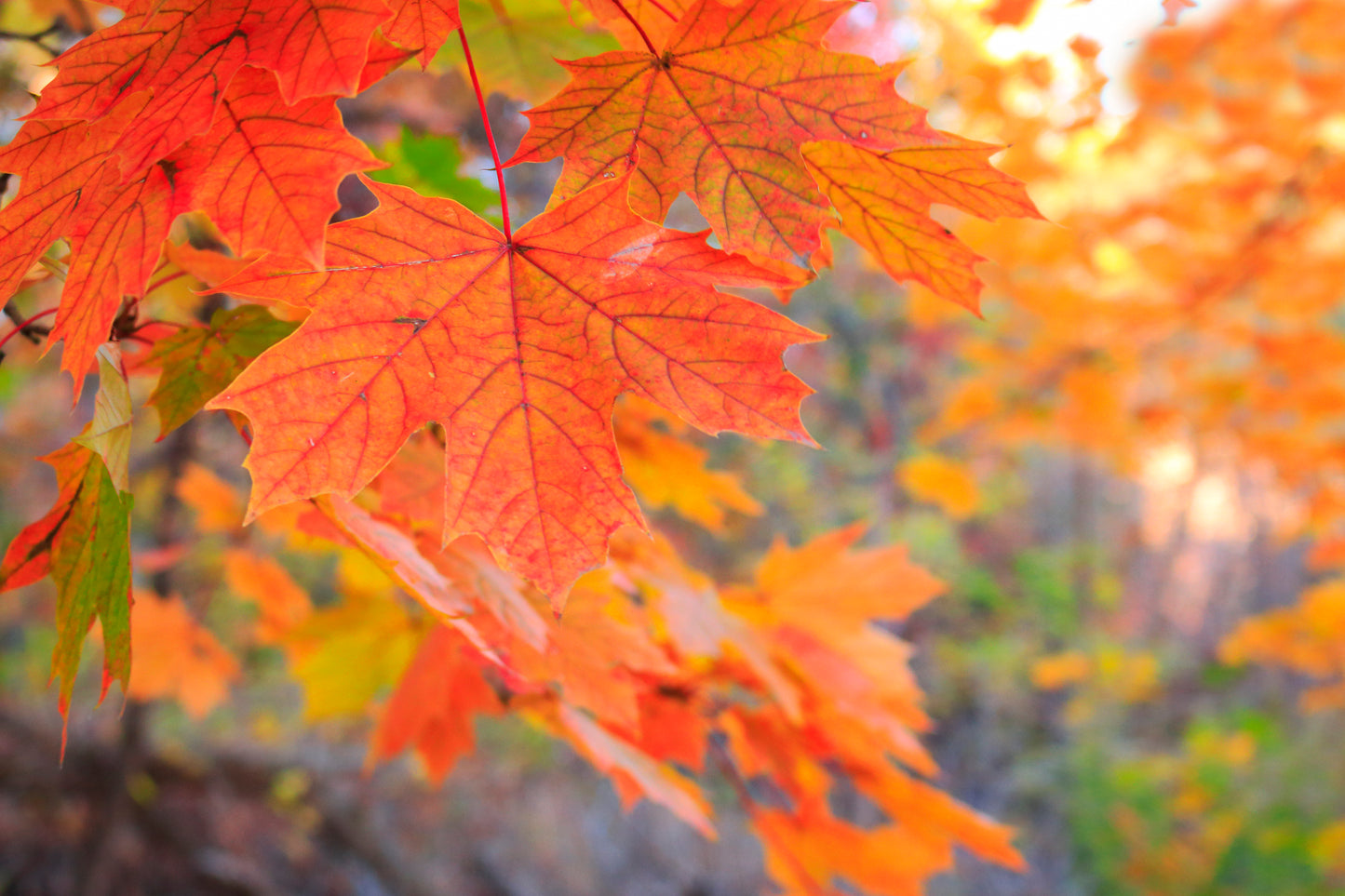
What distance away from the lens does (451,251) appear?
67 cm

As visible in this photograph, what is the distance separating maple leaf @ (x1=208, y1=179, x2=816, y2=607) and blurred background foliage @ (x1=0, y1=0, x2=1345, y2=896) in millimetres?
1499

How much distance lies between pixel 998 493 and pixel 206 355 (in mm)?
6984

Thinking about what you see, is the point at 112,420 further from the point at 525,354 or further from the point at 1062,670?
the point at 1062,670

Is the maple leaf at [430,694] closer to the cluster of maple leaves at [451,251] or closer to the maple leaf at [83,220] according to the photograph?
the cluster of maple leaves at [451,251]

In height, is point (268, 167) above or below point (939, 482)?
above

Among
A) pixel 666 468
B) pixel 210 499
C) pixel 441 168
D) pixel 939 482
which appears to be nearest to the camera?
pixel 441 168

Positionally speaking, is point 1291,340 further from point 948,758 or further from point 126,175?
point 126,175

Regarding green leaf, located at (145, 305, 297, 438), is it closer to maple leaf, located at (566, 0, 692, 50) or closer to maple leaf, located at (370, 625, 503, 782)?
maple leaf, located at (566, 0, 692, 50)

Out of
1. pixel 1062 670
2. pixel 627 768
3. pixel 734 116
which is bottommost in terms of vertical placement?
pixel 1062 670

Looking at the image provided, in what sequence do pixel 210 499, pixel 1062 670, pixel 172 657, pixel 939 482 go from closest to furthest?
pixel 210 499 → pixel 172 657 → pixel 939 482 → pixel 1062 670

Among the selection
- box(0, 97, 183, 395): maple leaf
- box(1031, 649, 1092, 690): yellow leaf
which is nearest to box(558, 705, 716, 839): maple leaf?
box(0, 97, 183, 395): maple leaf

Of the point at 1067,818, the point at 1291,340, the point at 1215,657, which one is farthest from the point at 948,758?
the point at 1215,657

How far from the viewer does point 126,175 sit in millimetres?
572

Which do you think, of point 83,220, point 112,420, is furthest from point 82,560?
point 83,220
